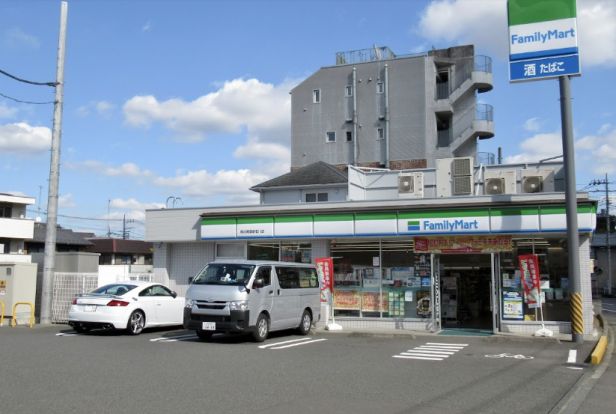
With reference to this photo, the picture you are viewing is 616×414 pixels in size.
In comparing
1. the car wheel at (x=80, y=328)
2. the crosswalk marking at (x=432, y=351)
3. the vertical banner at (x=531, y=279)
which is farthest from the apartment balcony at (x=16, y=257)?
the vertical banner at (x=531, y=279)

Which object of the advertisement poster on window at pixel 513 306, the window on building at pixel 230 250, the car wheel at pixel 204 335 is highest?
the window on building at pixel 230 250

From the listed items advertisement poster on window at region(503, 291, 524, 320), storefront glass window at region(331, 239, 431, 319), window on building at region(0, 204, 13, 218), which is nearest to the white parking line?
storefront glass window at region(331, 239, 431, 319)

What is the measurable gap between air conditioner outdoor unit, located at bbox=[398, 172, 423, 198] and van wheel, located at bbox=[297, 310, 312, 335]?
7.71 meters

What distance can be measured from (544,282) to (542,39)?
276 inches

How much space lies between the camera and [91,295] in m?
15.8

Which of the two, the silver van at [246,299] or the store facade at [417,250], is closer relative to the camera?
the silver van at [246,299]

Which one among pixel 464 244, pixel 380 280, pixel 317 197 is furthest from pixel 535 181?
pixel 317 197

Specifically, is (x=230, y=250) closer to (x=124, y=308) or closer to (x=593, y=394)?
(x=124, y=308)

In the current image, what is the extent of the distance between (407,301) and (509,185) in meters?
6.61

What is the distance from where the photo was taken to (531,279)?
1661 cm

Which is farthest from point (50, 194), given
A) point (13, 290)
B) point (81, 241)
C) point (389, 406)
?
point (81, 241)

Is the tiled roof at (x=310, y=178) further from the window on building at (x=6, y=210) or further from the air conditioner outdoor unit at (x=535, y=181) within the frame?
the window on building at (x=6, y=210)

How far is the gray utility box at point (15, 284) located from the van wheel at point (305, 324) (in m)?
9.67

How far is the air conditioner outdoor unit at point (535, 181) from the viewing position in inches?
849
